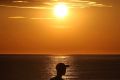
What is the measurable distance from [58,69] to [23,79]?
49.0m

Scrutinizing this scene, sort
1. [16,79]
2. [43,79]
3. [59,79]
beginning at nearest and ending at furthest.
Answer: [59,79]
[16,79]
[43,79]

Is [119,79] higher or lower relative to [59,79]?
higher

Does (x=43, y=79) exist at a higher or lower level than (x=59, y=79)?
higher

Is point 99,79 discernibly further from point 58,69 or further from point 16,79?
point 58,69

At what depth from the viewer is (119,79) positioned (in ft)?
188

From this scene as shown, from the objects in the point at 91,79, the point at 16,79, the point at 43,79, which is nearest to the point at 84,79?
the point at 91,79

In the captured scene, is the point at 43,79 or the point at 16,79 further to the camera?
A: the point at 43,79

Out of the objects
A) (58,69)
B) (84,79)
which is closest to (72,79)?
(84,79)

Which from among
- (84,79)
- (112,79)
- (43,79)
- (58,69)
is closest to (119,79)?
(112,79)

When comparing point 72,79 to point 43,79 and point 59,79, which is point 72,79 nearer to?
point 43,79

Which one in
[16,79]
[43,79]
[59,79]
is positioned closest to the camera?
[59,79]

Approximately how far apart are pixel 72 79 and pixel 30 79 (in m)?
8.01

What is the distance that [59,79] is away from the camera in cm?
653

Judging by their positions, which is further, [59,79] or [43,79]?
[43,79]
